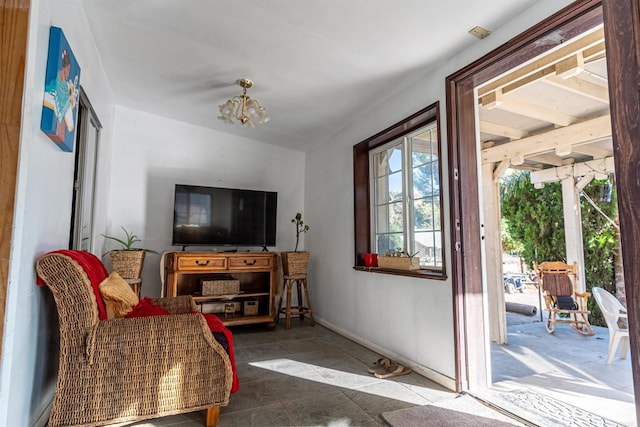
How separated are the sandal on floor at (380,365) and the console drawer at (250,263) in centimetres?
165

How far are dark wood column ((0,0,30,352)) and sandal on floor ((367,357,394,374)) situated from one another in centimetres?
219

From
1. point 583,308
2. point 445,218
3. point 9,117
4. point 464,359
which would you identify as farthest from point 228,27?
point 583,308

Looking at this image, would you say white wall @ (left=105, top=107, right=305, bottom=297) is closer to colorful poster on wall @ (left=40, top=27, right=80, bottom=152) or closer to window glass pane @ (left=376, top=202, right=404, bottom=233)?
window glass pane @ (left=376, top=202, right=404, bottom=233)

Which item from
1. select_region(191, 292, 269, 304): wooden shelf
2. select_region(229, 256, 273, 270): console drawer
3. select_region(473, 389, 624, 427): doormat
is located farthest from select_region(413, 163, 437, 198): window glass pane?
select_region(191, 292, 269, 304): wooden shelf

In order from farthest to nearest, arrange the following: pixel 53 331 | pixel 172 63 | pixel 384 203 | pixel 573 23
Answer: pixel 384 203
pixel 172 63
pixel 53 331
pixel 573 23

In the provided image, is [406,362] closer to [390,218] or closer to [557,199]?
[390,218]

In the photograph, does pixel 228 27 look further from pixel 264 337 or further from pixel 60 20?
pixel 264 337

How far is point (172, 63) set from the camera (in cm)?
274

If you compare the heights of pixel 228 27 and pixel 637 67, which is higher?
pixel 228 27

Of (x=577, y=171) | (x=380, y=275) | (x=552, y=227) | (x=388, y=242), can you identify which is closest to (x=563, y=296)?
(x=577, y=171)

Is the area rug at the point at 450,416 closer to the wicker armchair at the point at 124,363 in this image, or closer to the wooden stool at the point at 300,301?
the wicker armchair at the point at 124,363

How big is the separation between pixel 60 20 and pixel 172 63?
102cm

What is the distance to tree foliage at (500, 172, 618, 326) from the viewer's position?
15.9 ft

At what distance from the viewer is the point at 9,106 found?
130cm
